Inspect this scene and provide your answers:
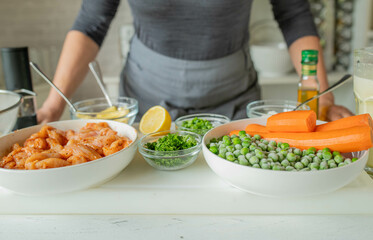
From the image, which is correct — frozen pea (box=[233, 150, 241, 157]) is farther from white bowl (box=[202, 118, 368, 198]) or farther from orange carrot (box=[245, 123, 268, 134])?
orange carrot (box=[245, 123, 268, 134])

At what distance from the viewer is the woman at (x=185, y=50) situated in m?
1.35

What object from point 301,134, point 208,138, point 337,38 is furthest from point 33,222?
point 337,38

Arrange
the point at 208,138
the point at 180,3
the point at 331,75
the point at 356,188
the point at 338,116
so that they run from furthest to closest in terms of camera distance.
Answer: the point at 331,75 → the point at 180,3 → the point at 338,116 → the point at 208,138 → the point at 356,188

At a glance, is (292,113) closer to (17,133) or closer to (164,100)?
(17,133)

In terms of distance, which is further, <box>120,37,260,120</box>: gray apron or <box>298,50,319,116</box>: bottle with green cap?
<box>120,37,260,120</box>: gray apron

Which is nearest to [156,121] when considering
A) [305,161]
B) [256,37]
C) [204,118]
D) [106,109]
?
[204,118]

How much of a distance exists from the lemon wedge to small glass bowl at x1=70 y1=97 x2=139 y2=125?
81 millimetres

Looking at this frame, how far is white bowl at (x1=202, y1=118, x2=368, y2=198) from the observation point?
604 millimetres

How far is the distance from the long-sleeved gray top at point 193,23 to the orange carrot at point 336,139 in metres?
0.74

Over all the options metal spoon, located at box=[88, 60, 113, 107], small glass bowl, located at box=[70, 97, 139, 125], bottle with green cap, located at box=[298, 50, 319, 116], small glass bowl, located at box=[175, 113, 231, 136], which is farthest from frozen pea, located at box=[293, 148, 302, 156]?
metal spoon, located at box=[88, 60, 113, 107]

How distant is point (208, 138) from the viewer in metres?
0.82

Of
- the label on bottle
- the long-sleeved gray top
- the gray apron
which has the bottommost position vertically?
the gray apron

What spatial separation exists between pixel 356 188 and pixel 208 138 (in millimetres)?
338

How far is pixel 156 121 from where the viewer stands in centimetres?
101
